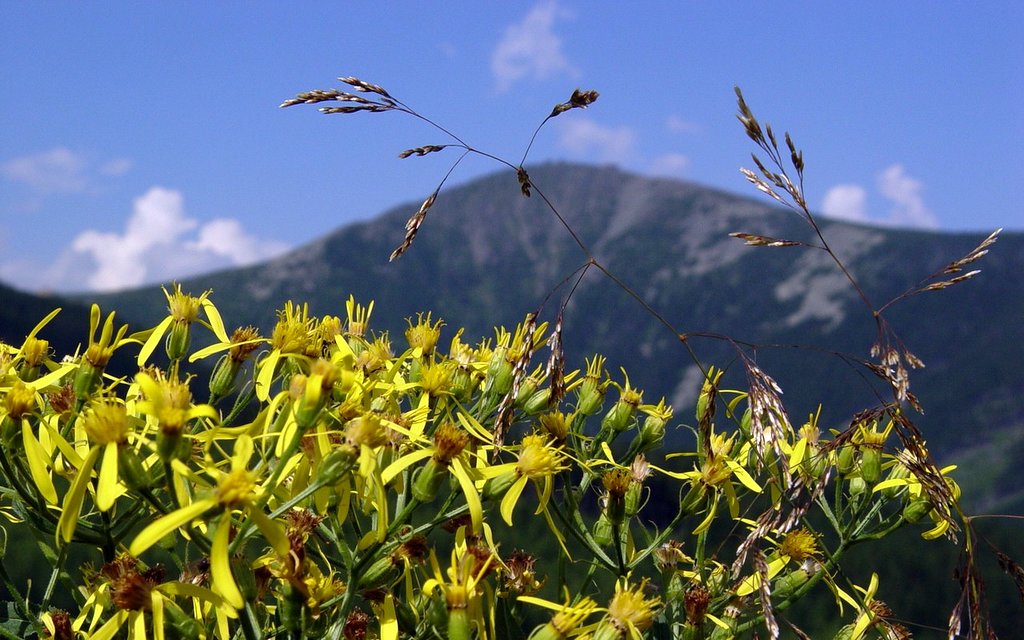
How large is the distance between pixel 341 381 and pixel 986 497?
18023 centimetres

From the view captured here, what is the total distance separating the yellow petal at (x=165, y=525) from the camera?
1346mm

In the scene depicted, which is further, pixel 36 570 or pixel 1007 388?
pixel 1007 388

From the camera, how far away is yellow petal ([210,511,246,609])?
1.39 meters

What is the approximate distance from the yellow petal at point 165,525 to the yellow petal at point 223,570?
1.6 inches

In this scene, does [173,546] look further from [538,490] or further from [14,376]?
[538,490]

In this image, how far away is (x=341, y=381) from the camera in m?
1.92

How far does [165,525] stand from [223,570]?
0.40 ft

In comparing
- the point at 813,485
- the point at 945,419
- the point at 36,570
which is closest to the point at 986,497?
the point at 945,419

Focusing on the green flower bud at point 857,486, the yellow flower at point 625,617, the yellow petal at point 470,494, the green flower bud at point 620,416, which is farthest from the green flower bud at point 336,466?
the green flower bud at point 857,486

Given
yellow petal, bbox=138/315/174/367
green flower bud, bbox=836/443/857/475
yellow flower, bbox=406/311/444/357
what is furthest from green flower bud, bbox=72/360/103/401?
green flower bud, bbox=836/443/857/475

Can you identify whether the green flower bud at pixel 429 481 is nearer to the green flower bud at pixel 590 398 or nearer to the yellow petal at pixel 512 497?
the yellow petal at pixel 512 497

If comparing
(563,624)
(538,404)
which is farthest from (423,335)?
(563,624)

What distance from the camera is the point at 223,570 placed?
145cm

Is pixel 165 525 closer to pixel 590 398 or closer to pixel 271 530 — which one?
pixel 271 530
